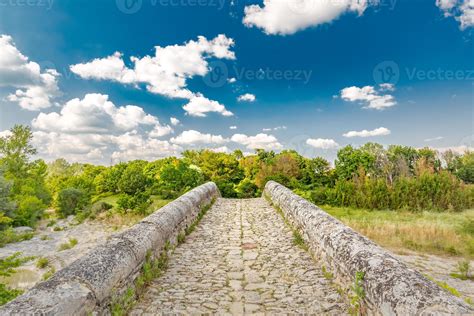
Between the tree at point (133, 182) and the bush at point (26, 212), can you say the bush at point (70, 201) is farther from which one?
the tree at point (133, 182)

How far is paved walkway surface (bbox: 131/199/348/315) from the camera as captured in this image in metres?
3.51

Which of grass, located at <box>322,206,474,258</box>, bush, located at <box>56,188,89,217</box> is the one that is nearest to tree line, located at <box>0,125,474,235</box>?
bush, located at <box>56,188,89,217</box>

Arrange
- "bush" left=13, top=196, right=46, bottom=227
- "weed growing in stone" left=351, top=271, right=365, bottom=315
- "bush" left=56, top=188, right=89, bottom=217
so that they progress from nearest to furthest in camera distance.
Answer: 1. "weed growing in stone" left=351, top=271, right=365, bottom=315
2. "bush" left=13, top=196, right=46, bottom=227
3. "bush" left=56, top=188, right=89, bottom=217

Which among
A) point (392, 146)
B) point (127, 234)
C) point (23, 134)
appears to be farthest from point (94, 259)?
point (392, 146)

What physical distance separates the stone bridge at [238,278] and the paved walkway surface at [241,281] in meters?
0.01

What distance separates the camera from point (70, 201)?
2186 centimetres

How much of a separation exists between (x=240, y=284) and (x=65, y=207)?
71.6ft

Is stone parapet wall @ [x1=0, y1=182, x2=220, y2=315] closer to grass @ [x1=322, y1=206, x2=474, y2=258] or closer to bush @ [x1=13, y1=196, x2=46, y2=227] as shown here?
grass @ [x1=322, y1=206, x2=474, y2=258]

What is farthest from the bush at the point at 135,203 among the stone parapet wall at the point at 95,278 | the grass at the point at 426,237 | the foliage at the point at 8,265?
the stone parapet wall at the point at 95,278

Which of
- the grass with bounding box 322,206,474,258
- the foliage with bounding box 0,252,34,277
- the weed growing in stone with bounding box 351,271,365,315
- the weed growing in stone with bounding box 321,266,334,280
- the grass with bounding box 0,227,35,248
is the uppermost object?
the weed growing in stone with bounding box 351,271,365,315

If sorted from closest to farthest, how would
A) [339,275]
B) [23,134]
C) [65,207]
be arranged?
[339,275] < [65,207] < [23,134]

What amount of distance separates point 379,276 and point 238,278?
2185mm

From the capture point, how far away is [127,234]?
14.1 feet

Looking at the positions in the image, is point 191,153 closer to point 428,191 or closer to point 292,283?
point 428,191
